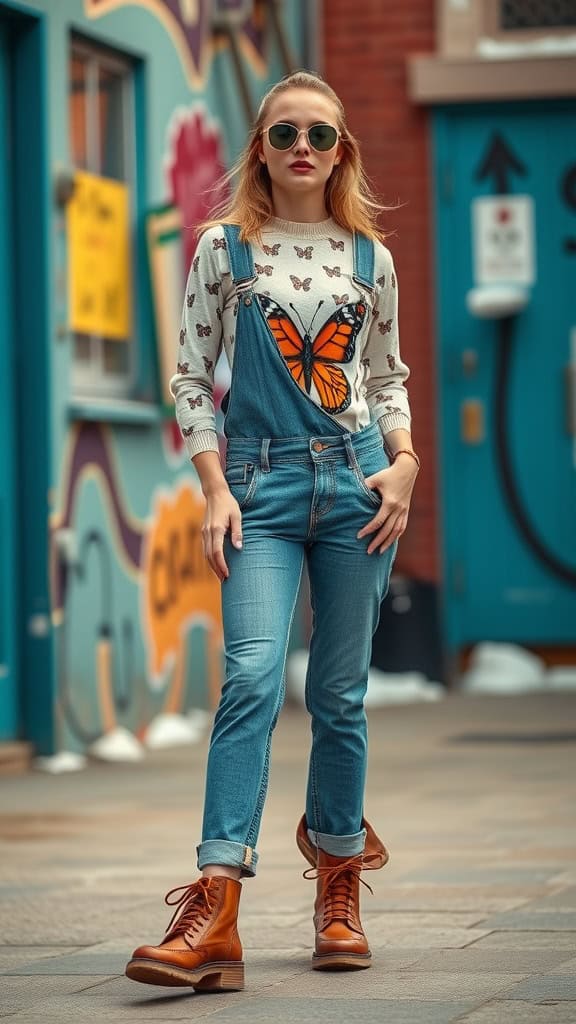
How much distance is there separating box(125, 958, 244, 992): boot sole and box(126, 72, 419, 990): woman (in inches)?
7.2

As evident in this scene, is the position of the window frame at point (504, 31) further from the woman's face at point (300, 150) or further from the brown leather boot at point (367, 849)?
the brown leather boot at point (367, 849)

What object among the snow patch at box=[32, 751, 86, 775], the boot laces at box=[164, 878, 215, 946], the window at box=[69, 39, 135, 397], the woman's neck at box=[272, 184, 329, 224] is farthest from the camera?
the window at box=[69, 39, 135, 397]

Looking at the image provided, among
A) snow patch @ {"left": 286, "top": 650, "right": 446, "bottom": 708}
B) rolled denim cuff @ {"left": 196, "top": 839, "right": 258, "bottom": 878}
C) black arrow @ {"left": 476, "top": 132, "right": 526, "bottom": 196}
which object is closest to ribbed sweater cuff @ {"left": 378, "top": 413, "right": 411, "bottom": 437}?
rolled denim cuff @ {"left": 196, "top": 839, "right": 258, "bottom": 878}

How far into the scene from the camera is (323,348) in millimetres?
4008

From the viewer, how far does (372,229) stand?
4125 mm

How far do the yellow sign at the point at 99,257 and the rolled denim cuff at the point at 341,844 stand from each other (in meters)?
4.37

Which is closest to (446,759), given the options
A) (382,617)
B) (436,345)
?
(382,617)

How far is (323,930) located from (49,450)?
4.07m

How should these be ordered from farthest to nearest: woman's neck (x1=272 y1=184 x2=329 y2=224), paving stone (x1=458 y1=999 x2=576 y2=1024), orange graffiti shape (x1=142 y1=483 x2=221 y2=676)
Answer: orange graffiti shape (x1=142 y1=483 x2=221 y2=676)
woman's neck (x1=272 y1=184 x2=329 y2=224)
paving stone (x1=458 y1=999 x2=576 y2=1024)

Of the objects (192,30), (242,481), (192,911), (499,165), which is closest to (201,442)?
(242,481)

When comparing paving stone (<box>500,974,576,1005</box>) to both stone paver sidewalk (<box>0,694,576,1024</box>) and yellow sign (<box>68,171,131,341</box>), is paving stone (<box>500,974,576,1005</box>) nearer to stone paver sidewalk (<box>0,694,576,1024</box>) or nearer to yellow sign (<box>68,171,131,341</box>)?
stone paver sidewalk (<box>0,694,576,1024</box>)

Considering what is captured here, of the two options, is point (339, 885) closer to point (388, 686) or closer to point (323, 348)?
point (323, 348)

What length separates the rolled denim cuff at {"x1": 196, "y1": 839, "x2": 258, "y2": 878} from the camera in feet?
12.4

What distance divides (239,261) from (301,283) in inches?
5.0
